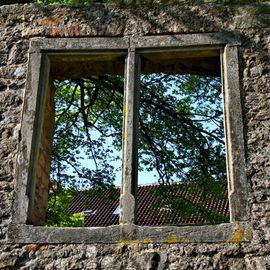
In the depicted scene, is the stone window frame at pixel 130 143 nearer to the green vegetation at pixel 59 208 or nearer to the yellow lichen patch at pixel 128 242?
the yellow lichen patch at pixel 128 242

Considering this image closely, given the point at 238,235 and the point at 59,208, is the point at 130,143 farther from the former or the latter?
the point at 59,208

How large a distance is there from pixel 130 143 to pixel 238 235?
1176mm

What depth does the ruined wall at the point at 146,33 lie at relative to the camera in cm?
402

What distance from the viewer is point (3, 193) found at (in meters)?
4.43

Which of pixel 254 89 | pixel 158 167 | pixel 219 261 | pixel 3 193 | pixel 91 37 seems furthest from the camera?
pixel 158 167

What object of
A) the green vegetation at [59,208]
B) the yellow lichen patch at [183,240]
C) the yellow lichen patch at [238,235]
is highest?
the green vegetation at [59,208]

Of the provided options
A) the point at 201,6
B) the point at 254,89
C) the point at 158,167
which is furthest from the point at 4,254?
the point at 158,167

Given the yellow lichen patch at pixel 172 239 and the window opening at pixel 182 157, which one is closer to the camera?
the yellow lichen patch at pixel 172 239

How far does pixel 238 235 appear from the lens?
4039 mm

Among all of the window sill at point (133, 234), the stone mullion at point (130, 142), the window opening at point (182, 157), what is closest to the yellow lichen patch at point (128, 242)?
the window sill at point (133, 234)

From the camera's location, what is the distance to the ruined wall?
4016 millimetres

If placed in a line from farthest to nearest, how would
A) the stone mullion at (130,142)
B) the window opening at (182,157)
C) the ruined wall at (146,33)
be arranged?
the window opening at (182,157) → the stone mullion at (130,142) → the ruined wall at (146,33)

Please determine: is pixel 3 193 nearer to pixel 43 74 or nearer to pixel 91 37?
pixel 43 74

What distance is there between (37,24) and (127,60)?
3.42 feet
